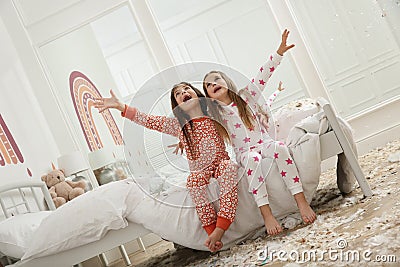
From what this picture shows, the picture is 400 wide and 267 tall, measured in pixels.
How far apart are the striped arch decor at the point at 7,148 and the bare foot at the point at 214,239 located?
1598 mm

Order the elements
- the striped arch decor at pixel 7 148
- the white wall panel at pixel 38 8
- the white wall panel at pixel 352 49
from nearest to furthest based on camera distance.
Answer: the striped arch decor at pixel 7 148, the white wall panel at pixel 352 49, the white wall panel at pixel 38 8

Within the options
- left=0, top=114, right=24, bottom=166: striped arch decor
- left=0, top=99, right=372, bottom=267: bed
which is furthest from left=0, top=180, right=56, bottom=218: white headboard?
left=0, top=99, right=372, bottom=267: bed

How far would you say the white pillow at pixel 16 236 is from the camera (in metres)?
2.67

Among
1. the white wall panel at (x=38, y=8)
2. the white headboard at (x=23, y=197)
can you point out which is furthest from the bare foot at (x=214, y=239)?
the white wall panel at (x=38, y=8)

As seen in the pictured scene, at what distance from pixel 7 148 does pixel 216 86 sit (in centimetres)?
166

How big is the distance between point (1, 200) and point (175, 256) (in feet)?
3.48

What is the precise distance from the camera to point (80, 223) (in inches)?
100

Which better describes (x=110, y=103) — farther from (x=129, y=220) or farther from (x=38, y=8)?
(x=38, y=8)

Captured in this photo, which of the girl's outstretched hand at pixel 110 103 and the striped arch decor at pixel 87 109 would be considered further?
the striped arch decor at pixel 87 109

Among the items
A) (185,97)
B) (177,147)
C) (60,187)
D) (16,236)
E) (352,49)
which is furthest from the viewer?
(352,49)

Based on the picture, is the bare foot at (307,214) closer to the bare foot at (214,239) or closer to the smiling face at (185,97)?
the bare foot at (214,239)

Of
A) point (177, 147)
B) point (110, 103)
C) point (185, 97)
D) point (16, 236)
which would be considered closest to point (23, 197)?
point (16, 236)

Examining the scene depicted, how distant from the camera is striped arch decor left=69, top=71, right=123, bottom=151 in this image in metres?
4.25

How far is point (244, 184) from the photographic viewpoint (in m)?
2.53
